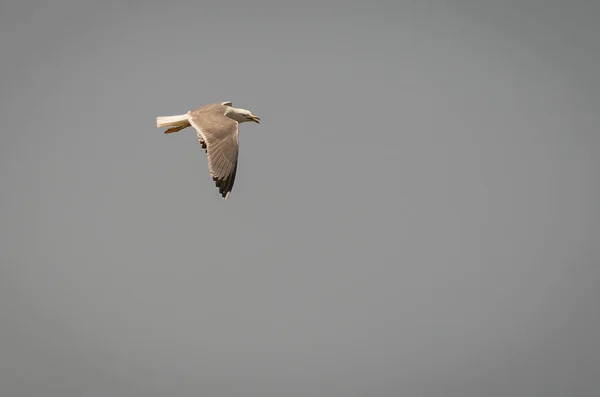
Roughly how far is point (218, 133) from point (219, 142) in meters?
0.33

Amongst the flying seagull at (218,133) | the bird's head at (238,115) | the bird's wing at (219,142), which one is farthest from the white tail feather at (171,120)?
the bird's head at (238,115)

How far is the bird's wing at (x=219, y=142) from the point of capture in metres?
17.2

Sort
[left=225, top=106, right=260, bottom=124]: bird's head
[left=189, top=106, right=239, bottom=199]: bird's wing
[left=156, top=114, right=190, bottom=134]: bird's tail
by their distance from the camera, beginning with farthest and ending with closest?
[left=225, top=106, right=260, bottom=124]: bird's head < [left=156, top=114, right=190, bottom=134]: bird's tail < [left=189, top=106, right=239, bottom=199]: bird's wing

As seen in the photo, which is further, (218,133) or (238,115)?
(238,115)

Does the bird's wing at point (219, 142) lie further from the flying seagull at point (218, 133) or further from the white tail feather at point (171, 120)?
the white tail feather at point (171, 120)

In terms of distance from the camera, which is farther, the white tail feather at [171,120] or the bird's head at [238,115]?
the bird's head at [238,115]

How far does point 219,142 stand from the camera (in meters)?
17.9

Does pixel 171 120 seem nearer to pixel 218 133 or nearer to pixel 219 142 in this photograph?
pixel 218 133

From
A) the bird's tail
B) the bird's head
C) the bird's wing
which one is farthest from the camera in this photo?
the bird's head

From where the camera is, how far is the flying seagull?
17295 mm

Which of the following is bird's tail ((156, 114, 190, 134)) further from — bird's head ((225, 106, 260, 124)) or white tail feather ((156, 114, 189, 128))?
bird's head ((225, 106, 260, 124))

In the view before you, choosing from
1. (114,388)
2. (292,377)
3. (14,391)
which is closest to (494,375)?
(292,377)

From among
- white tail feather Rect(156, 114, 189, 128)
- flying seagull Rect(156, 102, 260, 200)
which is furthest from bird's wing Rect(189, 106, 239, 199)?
white tail feather Rect(156, 114, 189, 128)

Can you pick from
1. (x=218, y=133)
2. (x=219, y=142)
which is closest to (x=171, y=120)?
(x=218, y=133)
